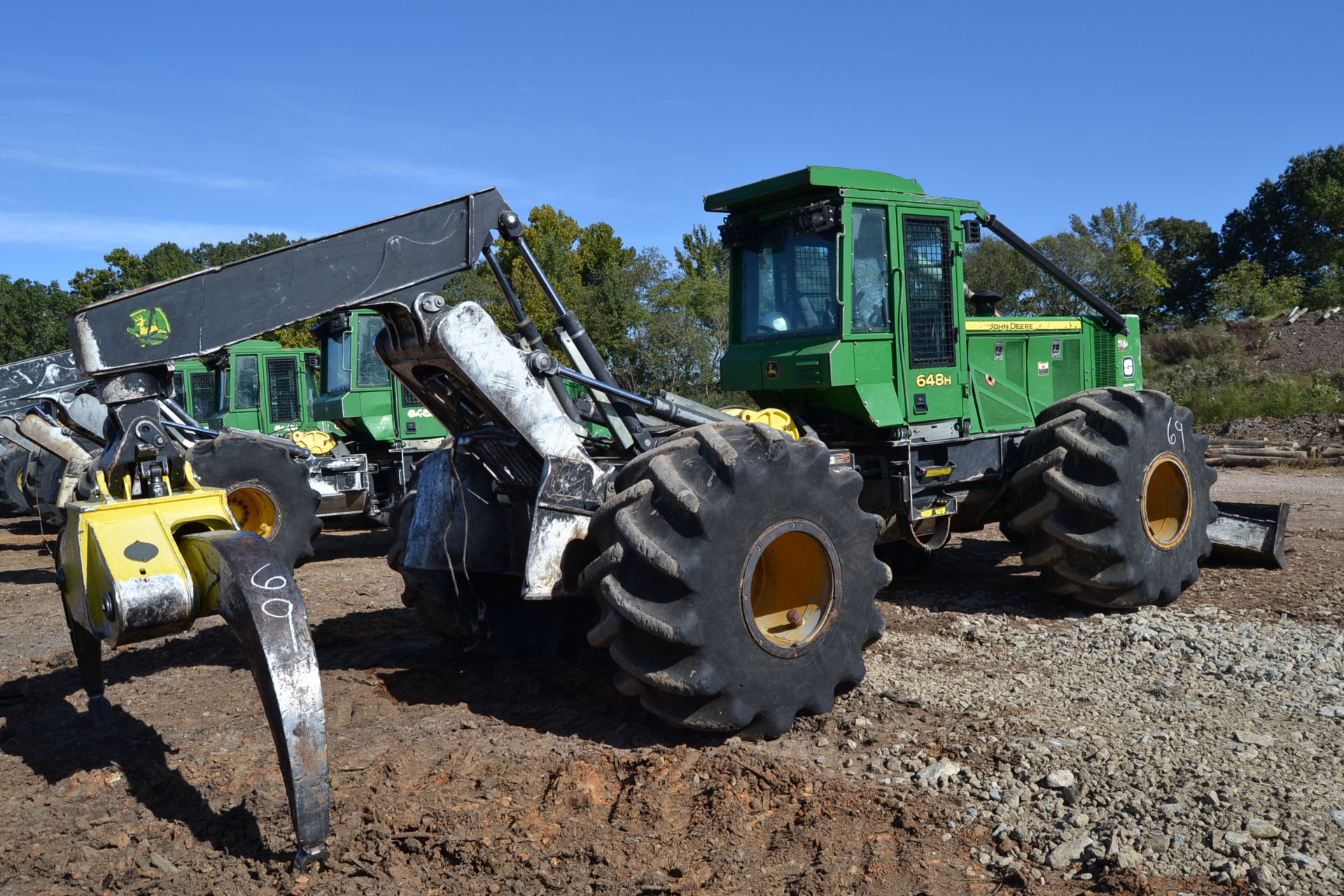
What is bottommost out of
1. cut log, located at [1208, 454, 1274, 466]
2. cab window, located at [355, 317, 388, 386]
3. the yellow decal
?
cut log, located at [1208, 454, 1274, 466]

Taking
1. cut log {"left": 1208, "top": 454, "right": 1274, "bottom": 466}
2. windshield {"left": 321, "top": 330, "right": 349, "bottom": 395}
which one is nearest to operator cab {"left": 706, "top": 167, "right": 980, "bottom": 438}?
windshield {"left": 321, "top": 330, "right": 349, "bottom": 395}

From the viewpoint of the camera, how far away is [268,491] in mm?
10547

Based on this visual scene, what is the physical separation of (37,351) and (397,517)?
150ft

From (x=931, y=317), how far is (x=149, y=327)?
16.2 feet

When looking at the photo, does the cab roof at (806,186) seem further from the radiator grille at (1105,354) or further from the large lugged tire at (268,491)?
the large lugged tire at (268,491)

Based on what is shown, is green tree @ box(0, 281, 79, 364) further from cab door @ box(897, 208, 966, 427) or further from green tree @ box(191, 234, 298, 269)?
cab door @ box(897, 208, 966, 427)

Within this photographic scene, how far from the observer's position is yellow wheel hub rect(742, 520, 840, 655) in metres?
4.80

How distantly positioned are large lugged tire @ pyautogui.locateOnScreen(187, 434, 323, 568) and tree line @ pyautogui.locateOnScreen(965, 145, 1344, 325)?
26080 millimetres

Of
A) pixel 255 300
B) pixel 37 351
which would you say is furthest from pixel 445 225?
pixel 37 351

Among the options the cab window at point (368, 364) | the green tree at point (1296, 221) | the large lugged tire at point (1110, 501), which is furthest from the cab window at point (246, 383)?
the green tree at point (1296, 221)

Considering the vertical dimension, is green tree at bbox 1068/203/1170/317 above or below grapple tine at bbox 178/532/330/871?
above

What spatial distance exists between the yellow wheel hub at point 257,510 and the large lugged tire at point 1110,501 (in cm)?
713

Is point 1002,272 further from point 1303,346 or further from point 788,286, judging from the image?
point 788,286

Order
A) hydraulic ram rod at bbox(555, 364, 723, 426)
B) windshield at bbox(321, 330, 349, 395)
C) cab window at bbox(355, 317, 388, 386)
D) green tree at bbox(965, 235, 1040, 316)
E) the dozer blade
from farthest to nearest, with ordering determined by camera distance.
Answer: green tree at bbox(965, 235, 1040, 316) < windshield at bbox(321, 330, 349, 395) < cab window at bbox(355, 317, 388, 386) < the dozer blade < hydraulic ram rod at bbox(555, 364, 723, 426)
